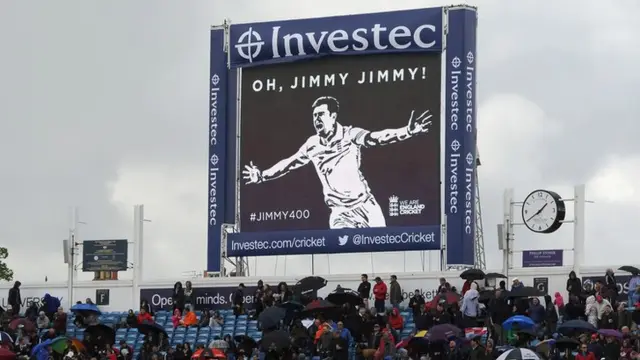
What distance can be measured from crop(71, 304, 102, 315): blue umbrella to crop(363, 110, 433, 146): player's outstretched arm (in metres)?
8.31

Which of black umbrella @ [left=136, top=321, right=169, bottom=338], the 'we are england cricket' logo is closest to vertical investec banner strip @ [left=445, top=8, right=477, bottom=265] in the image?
the 'we are england cricket' logo

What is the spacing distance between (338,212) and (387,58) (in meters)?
4.27

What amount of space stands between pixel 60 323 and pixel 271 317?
6989 millimetres

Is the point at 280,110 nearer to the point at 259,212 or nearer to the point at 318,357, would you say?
the point at 259,212

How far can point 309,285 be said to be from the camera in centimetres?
5169

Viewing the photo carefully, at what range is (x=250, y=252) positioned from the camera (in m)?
54.1

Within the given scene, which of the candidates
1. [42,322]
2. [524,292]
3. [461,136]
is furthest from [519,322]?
[42,322]

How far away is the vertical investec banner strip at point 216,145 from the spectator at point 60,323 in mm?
4211

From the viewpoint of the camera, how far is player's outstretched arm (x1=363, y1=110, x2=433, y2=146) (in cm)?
5294

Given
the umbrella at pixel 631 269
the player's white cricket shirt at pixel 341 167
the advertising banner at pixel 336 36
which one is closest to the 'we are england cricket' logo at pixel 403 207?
the player's white cricket shirt at pixel 341 167

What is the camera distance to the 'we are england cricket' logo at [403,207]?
52.7 m

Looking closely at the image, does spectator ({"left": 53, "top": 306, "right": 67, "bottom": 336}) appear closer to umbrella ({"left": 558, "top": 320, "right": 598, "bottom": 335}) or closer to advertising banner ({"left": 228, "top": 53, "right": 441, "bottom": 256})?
advertising banner ({"left": 228, "top": 53, "right": 441, "bottom": 256})

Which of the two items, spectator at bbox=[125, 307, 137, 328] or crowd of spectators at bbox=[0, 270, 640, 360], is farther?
spectator at bbox=[125, 307, 137, 328]

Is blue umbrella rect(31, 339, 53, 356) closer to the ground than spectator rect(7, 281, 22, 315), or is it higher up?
closer to the ground
